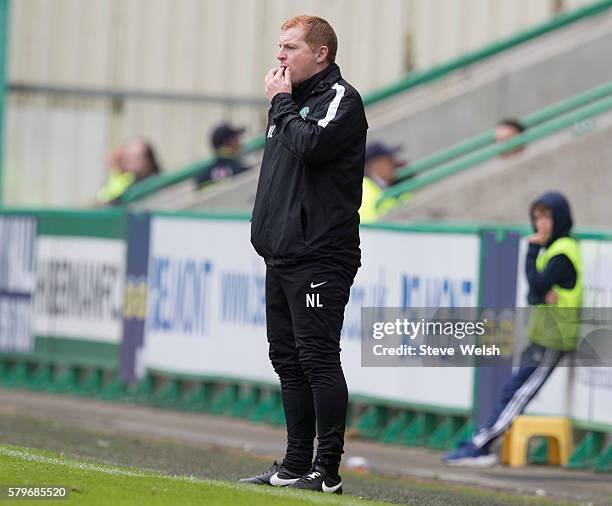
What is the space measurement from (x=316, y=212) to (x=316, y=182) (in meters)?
0.13

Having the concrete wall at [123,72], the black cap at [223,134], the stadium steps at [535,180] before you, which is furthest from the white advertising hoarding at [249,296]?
the concrete wall at [123,72]

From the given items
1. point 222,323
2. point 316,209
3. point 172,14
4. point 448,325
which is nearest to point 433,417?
point 448,325

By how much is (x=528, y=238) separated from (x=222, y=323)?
125 inches

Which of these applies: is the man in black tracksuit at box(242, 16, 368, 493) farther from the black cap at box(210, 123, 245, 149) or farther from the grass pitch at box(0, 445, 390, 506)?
the black cap at box(210, 123, 245, 149)

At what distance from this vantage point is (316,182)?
774 cm

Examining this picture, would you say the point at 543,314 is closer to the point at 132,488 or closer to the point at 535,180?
the point at 535,180

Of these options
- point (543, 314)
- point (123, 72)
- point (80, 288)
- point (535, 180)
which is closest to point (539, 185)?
point (535, 180)

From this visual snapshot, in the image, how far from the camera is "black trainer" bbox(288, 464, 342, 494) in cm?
781

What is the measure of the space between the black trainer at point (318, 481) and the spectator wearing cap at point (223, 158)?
8.68 m

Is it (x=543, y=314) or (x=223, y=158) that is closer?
(x=543, y=314)

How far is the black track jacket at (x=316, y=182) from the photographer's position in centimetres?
768

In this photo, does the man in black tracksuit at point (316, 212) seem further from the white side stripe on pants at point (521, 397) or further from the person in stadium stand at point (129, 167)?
the person in stadium stand at point (129, 167)

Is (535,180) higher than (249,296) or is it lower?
higher

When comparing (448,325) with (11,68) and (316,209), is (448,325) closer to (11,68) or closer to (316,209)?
(316,209)
